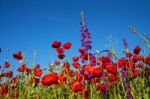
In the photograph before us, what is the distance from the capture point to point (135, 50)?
17.4 feet

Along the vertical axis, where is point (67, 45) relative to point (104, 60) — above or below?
above

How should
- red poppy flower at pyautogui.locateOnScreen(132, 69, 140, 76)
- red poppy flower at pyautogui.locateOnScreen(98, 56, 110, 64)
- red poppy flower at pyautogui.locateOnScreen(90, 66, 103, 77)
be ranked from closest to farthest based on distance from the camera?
red poppy flower at pyautogui.locateOnScreen(90, 66, 103, 77), red poppy flower at pyautogui.locateOnScreen(98, 56, 110, 64), red poppy flower at pyautogui.locateOnScreen(132, 69, 140, 76)

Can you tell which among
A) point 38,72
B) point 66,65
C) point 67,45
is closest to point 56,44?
point 67,45

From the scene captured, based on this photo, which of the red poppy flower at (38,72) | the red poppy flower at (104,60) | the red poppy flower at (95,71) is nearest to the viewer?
the red poppy flower at (95,71)

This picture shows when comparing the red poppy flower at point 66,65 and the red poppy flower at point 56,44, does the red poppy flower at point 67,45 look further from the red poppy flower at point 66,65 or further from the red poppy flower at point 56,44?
the red poppy flower at point 66,65

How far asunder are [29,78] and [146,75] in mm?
2267

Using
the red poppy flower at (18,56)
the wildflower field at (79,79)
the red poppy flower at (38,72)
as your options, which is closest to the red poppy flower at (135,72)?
the wildflower field at (79,79)

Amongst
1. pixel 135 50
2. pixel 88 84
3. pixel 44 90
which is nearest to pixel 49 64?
pixel 44 90

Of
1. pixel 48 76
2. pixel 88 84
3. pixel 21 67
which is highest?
pixel 21 67

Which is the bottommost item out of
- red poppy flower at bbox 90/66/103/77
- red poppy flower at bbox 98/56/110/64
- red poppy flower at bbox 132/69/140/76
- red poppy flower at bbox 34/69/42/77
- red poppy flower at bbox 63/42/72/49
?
red poppy flower at bbox 90/66/103/77

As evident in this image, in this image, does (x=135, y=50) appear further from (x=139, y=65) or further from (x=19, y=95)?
(x=19, y=95)

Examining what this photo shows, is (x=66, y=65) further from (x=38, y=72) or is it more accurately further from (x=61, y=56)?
(x=38, y=72)

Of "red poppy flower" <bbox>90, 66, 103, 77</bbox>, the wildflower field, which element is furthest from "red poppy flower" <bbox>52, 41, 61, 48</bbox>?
"red poppy flower" <bbox>90, 66, 103, 77</bbox>

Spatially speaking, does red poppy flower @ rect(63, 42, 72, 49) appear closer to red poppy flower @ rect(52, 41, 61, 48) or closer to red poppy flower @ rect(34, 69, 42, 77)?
red poppy flower @ rect(52, 41, 61, 48)
